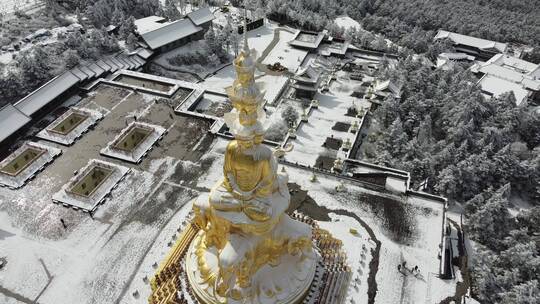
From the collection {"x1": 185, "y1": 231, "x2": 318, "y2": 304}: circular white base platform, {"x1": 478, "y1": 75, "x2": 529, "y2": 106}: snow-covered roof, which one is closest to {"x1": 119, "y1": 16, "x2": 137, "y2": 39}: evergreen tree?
{"x1": 185, "y1": 231, "x2": 318, "y2": 304}: circular white base platform

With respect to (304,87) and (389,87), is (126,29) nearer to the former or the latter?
(304,87)

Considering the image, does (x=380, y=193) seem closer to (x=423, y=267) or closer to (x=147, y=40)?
(x=423, y=267)

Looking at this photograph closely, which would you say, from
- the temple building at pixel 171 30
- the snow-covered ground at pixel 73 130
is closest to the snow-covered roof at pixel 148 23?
the temple building at pixel 171 30

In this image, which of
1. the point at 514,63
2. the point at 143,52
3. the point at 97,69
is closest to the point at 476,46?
the point at 514,63

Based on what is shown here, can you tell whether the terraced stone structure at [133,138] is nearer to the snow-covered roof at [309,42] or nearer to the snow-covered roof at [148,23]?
the snow-covered roof at [148,23]

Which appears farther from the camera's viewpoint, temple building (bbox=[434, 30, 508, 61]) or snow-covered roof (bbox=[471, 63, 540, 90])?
temple building (bbox=[434, 30, 508, 61])

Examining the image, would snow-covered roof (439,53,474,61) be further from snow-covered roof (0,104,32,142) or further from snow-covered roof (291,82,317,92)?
snow-covered roof (0,104,32,142)
